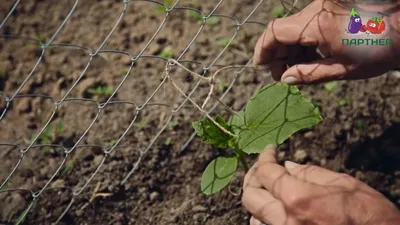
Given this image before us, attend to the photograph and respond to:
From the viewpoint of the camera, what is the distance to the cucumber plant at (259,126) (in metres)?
1.37

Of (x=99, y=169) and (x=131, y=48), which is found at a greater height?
(x=131, y=48)

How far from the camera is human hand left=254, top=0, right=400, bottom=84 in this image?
135 centimetres

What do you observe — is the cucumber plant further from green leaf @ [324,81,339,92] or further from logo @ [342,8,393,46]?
green leaf @ [324,81,339,92]

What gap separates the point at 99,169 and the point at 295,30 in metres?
0.73

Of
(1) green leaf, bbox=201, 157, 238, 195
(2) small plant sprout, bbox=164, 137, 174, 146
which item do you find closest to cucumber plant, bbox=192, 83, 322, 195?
(1) green leaf, bbox=201, 157, 238, 195

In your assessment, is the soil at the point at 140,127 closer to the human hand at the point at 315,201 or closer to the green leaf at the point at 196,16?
the green leaf at the point at 196,16

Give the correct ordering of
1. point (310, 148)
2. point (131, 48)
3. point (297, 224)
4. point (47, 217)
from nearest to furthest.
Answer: point (297, 224) → point (47, 217) → point (310, 148) → point (131, 48)

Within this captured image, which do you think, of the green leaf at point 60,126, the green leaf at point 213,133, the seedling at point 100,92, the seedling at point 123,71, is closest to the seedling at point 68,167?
the green leaf at point 60,126

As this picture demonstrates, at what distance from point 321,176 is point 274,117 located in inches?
7.7

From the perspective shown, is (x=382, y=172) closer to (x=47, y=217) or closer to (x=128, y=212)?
(x=128, y=212)

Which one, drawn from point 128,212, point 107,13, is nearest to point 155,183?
point 128,212

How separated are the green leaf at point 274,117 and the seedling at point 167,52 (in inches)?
26.6

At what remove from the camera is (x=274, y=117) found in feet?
4.57

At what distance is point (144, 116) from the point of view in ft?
6.24
